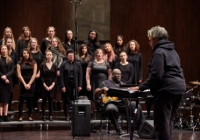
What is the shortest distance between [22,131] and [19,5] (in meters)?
4.80

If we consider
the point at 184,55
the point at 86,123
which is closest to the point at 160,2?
the point at 184,55

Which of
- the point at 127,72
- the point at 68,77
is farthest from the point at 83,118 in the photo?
the point at 127,72

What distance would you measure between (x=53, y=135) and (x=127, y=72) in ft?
7.55

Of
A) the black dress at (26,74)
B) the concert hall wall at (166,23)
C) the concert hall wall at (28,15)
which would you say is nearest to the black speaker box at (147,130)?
the black dress at (26,74)

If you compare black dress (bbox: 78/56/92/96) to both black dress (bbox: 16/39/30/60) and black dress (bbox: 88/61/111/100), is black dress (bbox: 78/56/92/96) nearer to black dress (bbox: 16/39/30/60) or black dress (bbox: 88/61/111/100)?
black dress (bbox: 88/61/111/100)

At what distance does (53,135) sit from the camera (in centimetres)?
865

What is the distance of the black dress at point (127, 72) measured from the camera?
9.80 metres

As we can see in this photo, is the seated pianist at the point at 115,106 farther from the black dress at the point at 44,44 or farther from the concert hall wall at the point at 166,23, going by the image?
the concert hall wall at the point at 166,23

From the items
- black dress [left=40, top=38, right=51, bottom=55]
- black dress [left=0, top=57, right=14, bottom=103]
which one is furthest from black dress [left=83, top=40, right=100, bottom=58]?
black dress [left=0, top=57, right=14, bottom=103]

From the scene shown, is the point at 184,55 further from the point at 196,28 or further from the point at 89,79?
the point at 89,79

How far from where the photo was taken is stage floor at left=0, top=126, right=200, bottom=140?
815 centimetres

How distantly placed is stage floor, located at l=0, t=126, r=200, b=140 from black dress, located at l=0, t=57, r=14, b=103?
0.75 m

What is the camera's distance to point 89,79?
9.85 m

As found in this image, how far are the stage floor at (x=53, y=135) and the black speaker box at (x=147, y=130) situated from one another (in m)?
0.48
